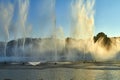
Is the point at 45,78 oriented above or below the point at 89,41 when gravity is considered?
below

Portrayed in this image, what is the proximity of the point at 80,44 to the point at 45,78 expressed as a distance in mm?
52553

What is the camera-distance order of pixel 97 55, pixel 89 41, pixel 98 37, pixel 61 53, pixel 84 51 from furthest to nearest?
1. pixel 98 37
2. pixel 61 53
3. pixel 97 55
4. pixel 84 51
5. pixel 89 41

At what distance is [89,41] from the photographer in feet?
300

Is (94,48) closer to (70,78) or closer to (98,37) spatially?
(70,78)

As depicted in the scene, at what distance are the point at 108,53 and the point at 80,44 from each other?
24960 millimetres

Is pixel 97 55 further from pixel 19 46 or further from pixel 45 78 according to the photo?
pixel 45 78

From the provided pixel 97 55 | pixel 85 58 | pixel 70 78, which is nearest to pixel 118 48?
pixel 97 55

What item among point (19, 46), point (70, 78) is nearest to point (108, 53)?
point (19, 46)

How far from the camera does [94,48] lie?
10075 centimetres

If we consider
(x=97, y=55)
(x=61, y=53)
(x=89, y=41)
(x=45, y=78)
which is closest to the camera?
(x=45, y=78)

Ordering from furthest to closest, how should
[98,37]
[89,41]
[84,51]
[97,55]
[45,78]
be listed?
[98,37]
[97,55]
[84,51]
[89,41]
[45,78]

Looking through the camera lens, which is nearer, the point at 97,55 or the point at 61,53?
the point at 97,55

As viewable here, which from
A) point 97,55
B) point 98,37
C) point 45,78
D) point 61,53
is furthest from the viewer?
point 98,37

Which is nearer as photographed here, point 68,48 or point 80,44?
point 80,44
